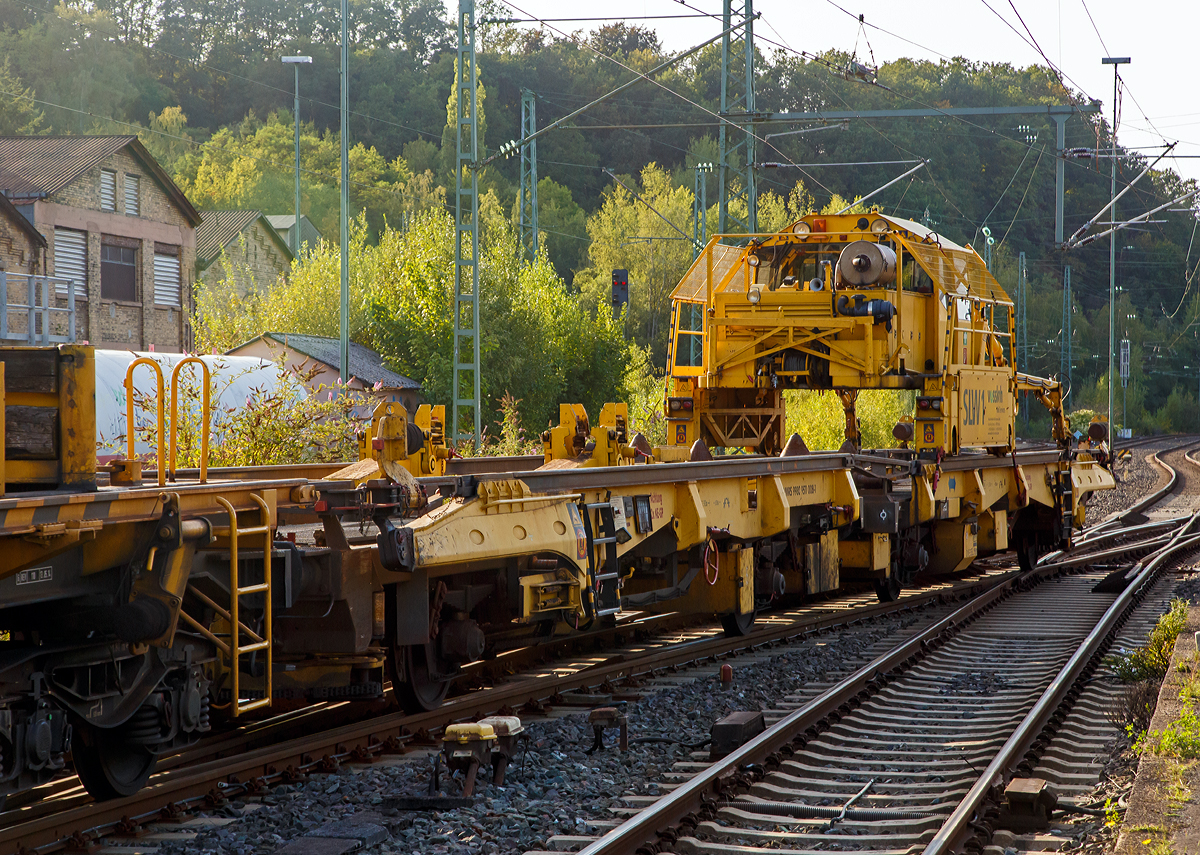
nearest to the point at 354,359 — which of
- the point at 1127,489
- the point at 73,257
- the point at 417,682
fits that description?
the point at 73,257

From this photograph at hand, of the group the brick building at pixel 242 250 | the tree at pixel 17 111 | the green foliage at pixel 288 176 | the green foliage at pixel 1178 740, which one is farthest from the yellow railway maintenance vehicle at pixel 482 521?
the tree at pixel 17 111

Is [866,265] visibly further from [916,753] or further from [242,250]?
[242,250]

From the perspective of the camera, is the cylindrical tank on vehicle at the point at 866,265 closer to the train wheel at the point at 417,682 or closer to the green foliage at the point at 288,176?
the train wheel at the point at 417,682

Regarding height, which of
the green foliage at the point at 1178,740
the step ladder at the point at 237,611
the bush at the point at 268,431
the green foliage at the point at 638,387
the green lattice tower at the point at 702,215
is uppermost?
the green lattice tower at the point at 702,215

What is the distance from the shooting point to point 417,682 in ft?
26.3

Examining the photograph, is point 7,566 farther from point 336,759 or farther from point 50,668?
point 336,759

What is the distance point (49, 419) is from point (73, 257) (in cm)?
3250

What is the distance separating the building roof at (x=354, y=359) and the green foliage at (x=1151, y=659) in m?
18.5

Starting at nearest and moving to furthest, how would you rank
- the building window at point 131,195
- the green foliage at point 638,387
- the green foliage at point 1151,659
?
the green foliage at point 1151,659 → the green foliage at point 638,387 → the building window at point 131,195

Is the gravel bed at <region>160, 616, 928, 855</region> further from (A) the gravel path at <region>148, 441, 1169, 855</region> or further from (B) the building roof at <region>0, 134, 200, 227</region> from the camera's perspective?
(B) the building roof at <region>0, 134, 200, 227</region>

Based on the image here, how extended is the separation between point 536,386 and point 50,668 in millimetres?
25701

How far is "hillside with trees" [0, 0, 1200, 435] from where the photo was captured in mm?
60312

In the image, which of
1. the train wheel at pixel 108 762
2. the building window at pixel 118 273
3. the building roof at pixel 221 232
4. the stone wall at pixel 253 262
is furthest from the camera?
the building roof at pixel 221 232

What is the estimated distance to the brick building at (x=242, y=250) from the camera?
5106 cm
